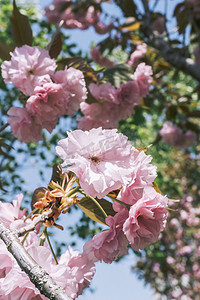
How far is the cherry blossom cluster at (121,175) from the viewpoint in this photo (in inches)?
A: 28.3

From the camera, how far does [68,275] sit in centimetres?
73

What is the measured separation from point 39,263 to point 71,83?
75 cm

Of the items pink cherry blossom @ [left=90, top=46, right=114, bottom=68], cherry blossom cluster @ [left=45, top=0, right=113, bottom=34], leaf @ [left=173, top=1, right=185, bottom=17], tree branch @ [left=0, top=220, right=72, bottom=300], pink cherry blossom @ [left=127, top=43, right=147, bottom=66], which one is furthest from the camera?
cherry blossom cluster @ [left=45, top=0, right=113, bottom=34]

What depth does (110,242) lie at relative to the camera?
81cm

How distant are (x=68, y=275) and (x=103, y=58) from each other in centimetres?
260

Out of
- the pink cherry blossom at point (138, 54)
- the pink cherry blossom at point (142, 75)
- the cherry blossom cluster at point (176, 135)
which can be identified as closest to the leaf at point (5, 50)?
the pink cherry blossom at point (142, 75)

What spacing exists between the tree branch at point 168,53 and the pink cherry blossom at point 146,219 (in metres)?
2.07

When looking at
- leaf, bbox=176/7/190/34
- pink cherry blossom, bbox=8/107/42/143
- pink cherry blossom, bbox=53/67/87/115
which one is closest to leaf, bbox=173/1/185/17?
leaf, bbox=176/7/190/34

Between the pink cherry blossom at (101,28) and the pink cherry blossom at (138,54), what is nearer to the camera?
the pink cherry blossom at (138,54)

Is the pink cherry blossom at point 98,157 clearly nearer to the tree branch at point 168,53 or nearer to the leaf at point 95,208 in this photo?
the leaf at point 95,208

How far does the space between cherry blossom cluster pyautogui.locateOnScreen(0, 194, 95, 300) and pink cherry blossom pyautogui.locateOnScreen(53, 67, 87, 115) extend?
534 millimetres

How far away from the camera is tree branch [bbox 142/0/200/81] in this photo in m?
2.64

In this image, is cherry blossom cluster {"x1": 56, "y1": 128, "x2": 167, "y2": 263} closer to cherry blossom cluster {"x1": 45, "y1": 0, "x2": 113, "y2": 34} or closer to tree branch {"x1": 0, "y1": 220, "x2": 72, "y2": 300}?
tree branch {"x1": 0, "y1": 220, "x2": 72, "y2": 300}

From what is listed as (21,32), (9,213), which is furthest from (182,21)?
(9,213)
